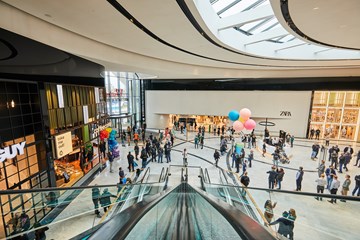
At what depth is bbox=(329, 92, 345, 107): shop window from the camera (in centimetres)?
1827

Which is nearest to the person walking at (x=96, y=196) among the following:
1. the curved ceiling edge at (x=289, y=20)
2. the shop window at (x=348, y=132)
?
the curved ceiling edge at (x=289, y=20)

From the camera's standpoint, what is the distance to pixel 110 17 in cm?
541

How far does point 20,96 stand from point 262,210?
330 inches

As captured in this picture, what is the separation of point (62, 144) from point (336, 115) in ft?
77.4

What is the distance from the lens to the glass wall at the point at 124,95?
65.6 ft

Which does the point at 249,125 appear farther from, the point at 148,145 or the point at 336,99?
the point at 336,99

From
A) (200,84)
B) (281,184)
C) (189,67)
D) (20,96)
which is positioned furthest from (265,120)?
(20,96)

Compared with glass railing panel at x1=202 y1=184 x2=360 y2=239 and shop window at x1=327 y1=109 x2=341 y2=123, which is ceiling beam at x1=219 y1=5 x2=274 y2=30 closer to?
glass railing panel at x1=202 y1=184 x2=360 y2=239

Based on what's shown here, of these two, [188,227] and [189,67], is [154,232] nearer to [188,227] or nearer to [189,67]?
[188,227]

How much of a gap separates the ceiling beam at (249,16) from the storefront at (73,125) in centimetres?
737

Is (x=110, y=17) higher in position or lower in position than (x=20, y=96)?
higher

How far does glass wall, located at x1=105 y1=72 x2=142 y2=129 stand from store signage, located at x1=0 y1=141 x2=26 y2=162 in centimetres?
1230

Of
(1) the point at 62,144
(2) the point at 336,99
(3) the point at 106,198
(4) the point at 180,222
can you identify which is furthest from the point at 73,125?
(2) the point at 336,99

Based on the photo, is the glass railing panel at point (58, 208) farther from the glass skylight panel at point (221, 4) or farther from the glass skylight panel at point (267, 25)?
the glass skylight panel at point (267, 25)
